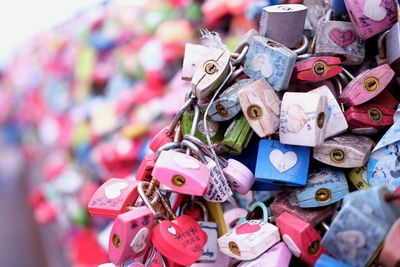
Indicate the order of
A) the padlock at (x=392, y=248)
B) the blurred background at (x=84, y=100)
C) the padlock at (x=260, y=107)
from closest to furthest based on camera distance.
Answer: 1. the padlock at (x=392, y=248)
2. the padlock at (x=260, y=107)
3. the blurred background at (x=84, y=100)

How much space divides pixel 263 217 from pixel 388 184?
12cm

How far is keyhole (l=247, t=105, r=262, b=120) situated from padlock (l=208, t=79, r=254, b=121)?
18mm

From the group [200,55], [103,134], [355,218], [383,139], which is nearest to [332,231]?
[355,218]

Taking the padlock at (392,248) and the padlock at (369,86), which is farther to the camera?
the padlock at (369,86)

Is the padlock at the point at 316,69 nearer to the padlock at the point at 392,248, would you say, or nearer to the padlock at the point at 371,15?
the padlock at the point at 371,15

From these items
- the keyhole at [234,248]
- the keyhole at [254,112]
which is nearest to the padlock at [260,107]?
the keyhole at [254,112]

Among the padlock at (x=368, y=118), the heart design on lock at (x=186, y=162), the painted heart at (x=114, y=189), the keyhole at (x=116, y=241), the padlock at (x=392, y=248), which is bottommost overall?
the keyhole at (x=116, y=241)

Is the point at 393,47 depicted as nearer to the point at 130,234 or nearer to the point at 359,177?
the point at 359,177

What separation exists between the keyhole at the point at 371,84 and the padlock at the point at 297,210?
116 mm

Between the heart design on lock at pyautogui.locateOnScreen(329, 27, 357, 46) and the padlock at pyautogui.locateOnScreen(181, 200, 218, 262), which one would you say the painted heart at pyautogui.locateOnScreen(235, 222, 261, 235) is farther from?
the heart design on lock at pyautogui.locateOnScreen(329, 27, 357, 46)

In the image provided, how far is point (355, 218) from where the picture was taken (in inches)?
15.6

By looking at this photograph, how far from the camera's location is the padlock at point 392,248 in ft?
1.25

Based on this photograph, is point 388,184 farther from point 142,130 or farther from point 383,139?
point 142,130

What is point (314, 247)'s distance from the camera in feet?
1.53
